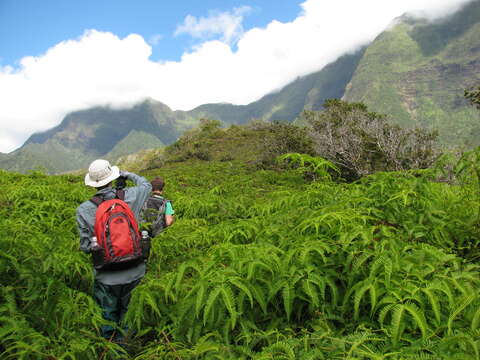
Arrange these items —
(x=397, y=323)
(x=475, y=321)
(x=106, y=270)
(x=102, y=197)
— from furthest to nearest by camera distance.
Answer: (x=102, y=197) < (x=106, y=270) < (x=397, y=323) < (x=475, y=321)

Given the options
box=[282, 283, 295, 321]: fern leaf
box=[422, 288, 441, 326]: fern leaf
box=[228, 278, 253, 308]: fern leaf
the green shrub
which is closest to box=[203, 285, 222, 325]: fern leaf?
box=[228, 278, 253, 308]: fern leaf

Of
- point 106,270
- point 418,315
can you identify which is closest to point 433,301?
point 418,315

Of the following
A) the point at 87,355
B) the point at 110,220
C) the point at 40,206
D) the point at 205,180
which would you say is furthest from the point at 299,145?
the point at 87,355

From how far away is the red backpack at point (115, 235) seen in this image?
11.5 ft

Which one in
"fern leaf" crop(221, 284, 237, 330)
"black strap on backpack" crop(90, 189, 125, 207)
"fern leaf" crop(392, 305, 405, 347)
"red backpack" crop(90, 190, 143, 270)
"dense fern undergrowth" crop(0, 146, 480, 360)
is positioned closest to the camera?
"fern leaf" crop(392, 305, 405, 347)

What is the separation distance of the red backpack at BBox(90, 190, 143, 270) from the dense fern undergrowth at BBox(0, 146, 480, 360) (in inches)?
18.1

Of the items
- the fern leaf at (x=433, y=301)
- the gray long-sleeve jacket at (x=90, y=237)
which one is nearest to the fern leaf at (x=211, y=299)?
the fern leaf at (x=433, y=301)

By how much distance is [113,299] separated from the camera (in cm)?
372

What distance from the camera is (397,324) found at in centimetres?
199

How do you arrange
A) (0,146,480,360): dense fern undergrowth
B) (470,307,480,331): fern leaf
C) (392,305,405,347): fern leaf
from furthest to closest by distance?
(0,146,480,360): dense fern undergrowth
(392,305,405,347): fern leaf
(470,307,480,331): fern leaf

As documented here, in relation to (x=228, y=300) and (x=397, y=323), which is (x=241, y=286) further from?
(x=397, y=323)

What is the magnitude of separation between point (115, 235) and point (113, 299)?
2.75ft

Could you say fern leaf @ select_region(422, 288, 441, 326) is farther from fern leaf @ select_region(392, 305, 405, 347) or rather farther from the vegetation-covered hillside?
fern leaf @ select_region(392, 305, 405, 347)

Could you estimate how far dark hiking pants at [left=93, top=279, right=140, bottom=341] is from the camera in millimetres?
3684
